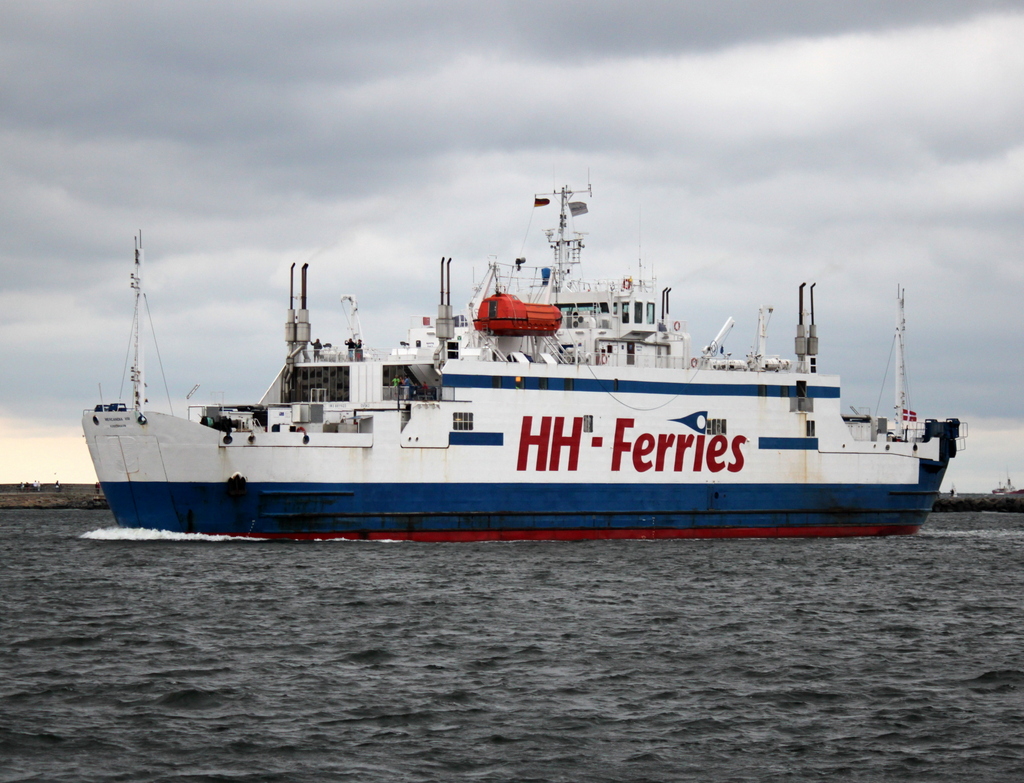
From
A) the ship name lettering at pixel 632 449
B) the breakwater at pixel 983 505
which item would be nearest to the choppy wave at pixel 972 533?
the ship name lettering at pixel 632 449

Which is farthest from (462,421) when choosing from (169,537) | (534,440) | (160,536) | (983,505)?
(983,505)

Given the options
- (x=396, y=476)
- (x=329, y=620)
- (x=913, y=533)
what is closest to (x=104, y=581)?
(x=329, y=620)

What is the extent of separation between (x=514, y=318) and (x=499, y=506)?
20.6 ft

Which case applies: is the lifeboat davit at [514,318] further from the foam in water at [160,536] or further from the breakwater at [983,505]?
the breakwater at [983,505]

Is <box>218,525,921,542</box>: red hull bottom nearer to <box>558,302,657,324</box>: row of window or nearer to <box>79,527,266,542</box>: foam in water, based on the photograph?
<box>79,527,266,542</box>: foam in water

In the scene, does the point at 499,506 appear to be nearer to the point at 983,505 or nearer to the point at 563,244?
the point at 563,244

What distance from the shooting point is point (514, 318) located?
133ft

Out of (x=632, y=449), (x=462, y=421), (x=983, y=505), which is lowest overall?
(x=983, y=505)

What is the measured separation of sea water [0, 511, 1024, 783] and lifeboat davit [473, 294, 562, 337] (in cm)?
1016

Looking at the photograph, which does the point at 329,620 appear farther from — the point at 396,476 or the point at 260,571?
the point at 396,476

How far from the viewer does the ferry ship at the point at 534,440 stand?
119 feet

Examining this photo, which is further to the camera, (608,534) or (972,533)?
(972,533)

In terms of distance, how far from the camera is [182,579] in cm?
2825

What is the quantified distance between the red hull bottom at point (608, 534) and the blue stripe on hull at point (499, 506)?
0.13 meters
